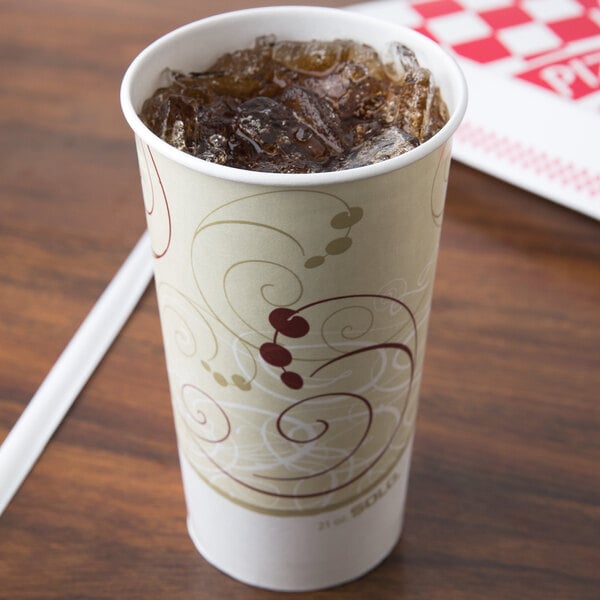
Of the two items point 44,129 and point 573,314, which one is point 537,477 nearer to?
point 573,314

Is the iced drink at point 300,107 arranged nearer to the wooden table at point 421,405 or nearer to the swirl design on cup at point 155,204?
the swirl design on cup at point 155,204

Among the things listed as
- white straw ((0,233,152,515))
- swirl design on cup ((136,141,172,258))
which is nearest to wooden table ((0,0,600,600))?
white straw ((0,233,152,515))

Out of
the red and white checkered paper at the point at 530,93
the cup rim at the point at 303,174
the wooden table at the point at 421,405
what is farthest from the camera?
the red and white checkered paper at the point at 530,93

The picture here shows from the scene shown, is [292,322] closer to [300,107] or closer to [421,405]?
[300,107]

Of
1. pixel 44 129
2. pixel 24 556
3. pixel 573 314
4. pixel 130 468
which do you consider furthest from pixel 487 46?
pixel 24 556

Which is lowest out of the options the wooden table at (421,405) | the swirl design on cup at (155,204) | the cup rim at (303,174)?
the wooden table at (421,405)

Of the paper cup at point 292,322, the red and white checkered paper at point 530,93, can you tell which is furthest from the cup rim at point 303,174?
the red and white checkered paper at point 530,93

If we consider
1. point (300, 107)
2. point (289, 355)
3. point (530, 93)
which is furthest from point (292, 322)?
point (530, 93)
